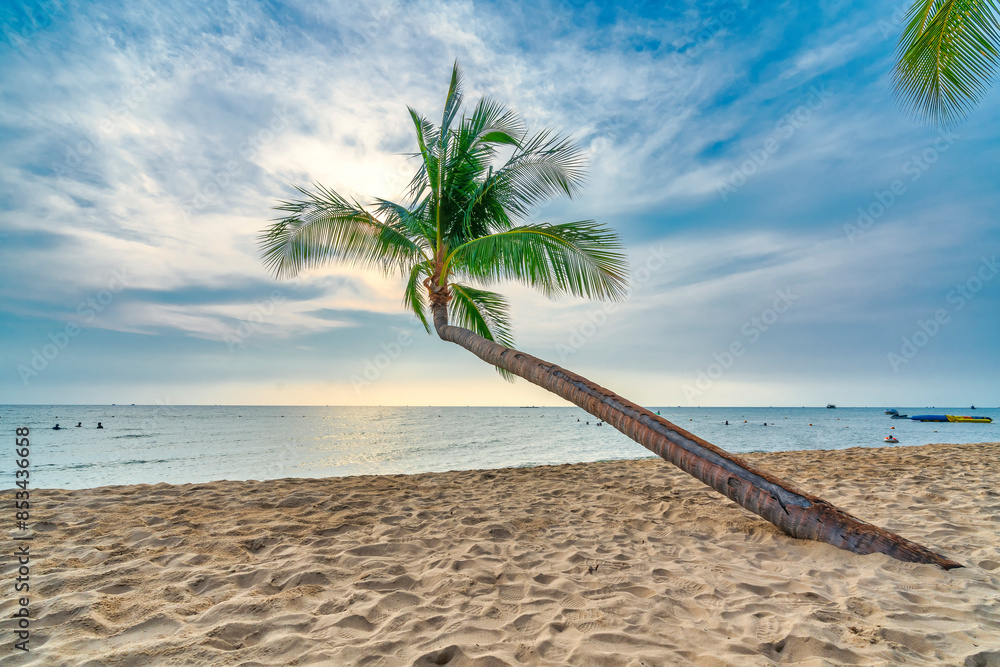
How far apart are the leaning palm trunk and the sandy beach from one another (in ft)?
0.56

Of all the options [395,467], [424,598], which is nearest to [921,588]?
[424,598]

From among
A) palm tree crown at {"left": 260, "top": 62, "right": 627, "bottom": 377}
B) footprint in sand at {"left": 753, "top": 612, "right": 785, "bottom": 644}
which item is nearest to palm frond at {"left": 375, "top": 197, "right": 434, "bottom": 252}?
palm tree crown at {"left": 260, "top": 62, "right": 627, "bottom": 377}

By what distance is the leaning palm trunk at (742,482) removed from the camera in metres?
3.49

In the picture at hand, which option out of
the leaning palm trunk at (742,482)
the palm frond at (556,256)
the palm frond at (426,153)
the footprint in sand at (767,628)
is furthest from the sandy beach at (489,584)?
the palm frond at (426,153)

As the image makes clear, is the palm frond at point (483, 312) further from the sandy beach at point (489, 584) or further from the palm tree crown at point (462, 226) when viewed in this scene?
the sandy beach at point (489, 584)

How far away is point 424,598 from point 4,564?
10.7 feet

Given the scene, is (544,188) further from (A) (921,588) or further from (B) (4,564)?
(B) (4,564)

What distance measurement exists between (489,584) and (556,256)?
15.8 ft

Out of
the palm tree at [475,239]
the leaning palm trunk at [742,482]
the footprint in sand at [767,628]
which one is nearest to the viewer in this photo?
the footprint in sand at [767,628]

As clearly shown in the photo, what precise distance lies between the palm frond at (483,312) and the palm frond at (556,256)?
158 cm

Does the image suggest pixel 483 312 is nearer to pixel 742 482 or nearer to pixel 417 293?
pixel 417 293

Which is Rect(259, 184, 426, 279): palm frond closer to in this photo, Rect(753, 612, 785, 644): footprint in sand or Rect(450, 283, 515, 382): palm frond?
Rect(450, 283, 515, 382): palm frond

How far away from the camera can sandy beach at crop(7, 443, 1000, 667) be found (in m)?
2.16

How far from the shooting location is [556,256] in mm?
6652
